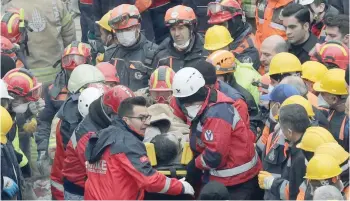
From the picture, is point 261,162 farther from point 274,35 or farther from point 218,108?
point 274,35

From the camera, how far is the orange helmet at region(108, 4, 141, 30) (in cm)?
1323

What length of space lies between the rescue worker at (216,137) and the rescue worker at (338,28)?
2.56m

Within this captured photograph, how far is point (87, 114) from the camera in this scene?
10.6 m

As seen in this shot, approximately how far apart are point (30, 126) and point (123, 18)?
188 centimetres

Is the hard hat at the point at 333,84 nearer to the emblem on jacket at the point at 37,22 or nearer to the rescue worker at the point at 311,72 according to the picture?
the rescue worker at the point at 311,72

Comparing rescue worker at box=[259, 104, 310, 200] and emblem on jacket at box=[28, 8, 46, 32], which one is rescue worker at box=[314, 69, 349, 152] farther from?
emblem on jacket at box=[28, 8, 46, 32]

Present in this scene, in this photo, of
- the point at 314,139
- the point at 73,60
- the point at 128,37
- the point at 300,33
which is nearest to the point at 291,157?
the point at 314,139

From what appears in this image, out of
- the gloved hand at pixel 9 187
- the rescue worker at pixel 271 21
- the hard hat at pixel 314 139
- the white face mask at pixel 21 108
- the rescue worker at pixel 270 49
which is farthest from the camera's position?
the rescue worker at pixel 271 21

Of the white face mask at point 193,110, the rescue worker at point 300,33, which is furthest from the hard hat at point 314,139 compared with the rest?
the rescue worker at point 300,33

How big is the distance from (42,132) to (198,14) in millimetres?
3624

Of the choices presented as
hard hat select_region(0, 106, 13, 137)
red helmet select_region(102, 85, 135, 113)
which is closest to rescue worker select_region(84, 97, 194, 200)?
red helmet select_region(102, 85, 135, 113)

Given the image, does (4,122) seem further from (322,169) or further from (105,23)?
(105,23)

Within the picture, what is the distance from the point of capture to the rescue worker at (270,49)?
41.0ft

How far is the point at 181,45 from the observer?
13.1 metres
